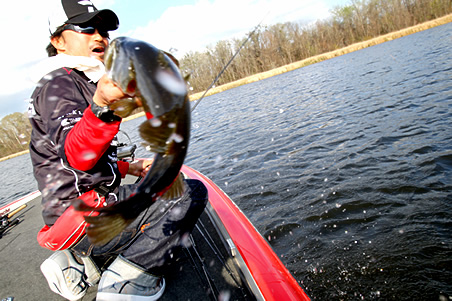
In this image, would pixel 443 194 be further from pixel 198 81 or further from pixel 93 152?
pixel 198 81

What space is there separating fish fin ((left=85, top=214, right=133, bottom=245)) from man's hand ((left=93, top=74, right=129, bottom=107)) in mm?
643

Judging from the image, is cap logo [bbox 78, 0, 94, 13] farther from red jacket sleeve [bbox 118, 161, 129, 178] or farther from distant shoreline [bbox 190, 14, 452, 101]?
distant shoreline [bbox 190, 14, 452, 101]

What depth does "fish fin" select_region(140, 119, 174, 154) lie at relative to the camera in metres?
1.34

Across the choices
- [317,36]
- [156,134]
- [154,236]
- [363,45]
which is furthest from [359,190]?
[317,36]

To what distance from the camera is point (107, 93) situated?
145cm

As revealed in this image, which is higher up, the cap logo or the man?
the cap logo

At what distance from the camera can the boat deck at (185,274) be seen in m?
2.30

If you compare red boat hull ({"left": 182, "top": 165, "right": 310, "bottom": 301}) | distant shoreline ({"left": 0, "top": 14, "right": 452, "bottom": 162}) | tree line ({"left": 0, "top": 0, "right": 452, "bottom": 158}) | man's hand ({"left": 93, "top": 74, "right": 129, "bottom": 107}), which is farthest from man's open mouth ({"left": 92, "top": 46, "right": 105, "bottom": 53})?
tree line ({"left": 0, "top": 0, "right": 452, "bottom": 158})

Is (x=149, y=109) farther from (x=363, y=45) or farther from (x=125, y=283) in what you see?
(x=363, y=45)

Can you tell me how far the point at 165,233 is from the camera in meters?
2.21

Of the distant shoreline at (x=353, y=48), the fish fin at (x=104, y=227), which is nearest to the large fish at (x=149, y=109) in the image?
the fish fin at (x=104, y=227)

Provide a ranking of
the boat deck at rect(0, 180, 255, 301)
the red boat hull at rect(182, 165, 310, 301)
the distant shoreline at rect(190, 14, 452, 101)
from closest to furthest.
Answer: the red boat hull at rect(182, 165, 310, 301) < the boat deck at rect(0, 180, 255, 301) < the distant shoreline at rect(190, 14, 452, 101)

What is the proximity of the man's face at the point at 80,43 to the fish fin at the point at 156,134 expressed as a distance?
3.89ft

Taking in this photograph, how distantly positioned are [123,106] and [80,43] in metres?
1.05
